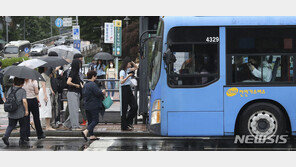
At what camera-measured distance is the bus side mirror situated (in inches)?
398

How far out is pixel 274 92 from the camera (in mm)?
10211

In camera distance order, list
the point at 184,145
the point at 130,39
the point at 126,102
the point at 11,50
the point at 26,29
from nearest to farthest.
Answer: the point at 184,145 → the point at 126,102 → the point at 130,39 → the point at 11,50 → the point at 26,29

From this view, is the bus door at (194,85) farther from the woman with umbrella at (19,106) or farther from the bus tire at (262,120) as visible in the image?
the woman with umbrella at (19,106)

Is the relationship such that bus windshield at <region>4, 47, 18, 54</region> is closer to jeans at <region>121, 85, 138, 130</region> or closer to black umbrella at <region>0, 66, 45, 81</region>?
jeans at <region>121, 85, 138, 130</region>

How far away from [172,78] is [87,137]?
295cm

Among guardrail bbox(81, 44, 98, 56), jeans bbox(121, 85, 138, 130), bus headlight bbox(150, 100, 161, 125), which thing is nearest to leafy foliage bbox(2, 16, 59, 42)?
guardrail bbox(81, 44, 98, 56)

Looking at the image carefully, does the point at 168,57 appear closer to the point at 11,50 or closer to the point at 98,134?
the point at 98,134

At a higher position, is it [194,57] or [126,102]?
[194,57]

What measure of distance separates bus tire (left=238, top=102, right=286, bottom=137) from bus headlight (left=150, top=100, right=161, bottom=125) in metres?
1.76

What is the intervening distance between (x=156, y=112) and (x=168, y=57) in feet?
4.19

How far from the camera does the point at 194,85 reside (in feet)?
34.0

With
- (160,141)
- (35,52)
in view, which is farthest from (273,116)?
(35,52)

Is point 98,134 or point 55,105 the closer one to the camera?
point 98,134

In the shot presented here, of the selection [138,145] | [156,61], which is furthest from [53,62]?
[138,145]
